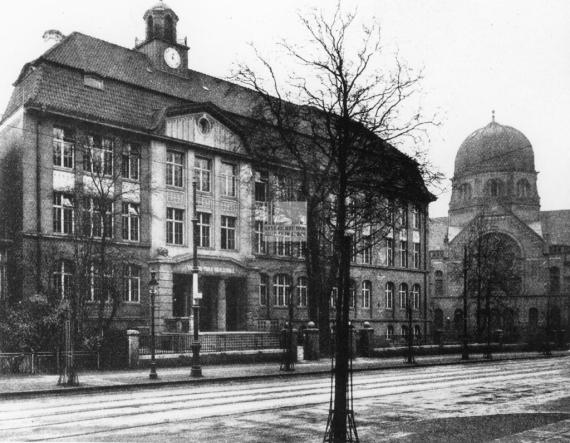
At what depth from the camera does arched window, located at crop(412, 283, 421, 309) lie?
58.9 metres

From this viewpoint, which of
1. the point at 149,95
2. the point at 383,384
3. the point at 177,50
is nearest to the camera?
the point at 383,384

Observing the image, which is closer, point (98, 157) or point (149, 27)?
point (98, 157)

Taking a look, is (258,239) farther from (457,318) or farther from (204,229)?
(457,318)

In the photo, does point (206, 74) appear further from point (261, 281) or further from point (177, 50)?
point (261, 281)

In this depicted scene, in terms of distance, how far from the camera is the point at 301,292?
47.6 metres

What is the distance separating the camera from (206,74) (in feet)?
147

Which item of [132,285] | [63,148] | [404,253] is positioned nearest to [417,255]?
[404,253]

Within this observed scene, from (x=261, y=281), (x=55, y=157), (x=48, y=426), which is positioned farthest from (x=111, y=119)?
(x=48, y=426)

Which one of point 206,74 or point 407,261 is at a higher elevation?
point 206,74

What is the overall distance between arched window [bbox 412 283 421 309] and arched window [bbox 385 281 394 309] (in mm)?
3333

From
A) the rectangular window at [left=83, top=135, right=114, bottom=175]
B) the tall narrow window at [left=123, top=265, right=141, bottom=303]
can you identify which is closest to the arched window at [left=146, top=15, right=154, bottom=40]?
the rectangular window at [left=83, top=135, right=114, bottom=175]

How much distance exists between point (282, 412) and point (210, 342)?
16961 millimetres

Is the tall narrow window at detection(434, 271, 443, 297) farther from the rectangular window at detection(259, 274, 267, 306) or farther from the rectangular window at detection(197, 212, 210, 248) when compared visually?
the rectangular window at detection(197, 212, 210, 248)

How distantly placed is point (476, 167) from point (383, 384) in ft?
231
